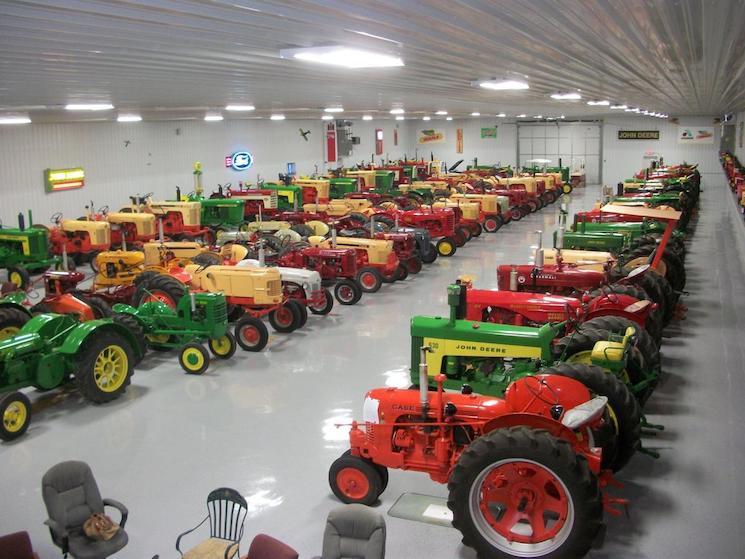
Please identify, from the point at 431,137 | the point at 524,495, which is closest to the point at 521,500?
the point at 524,495

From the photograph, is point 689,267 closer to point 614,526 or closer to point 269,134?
point 614,526

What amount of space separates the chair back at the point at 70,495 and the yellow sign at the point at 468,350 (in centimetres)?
325

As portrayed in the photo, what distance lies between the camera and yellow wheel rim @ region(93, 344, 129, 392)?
27.0 feet

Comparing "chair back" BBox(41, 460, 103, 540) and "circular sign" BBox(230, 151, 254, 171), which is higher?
"circular sign" BBox(230, 151, 254, 171)

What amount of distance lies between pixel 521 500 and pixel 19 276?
12277mm

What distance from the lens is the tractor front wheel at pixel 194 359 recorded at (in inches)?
361

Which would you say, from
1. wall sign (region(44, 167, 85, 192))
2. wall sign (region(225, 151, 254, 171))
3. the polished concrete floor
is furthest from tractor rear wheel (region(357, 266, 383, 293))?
wall sign (region(225, 151, 254, 171))

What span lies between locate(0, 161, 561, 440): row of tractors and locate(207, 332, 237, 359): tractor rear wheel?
0.05 ft

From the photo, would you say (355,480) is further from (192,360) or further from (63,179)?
(63,179)

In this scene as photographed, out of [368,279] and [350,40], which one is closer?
[350,40]

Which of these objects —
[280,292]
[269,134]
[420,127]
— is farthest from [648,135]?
[280,292]

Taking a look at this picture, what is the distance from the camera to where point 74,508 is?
16.1 feet

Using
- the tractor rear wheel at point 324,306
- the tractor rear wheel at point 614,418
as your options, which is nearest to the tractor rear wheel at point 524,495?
the tractor rear wheel at point 614,418

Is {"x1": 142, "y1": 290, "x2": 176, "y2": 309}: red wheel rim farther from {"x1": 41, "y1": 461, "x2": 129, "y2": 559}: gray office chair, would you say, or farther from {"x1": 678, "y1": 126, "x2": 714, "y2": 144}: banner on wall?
{"x1": 678, "y1": 126, "x2": 714, "y2": 144}: banner on wall
